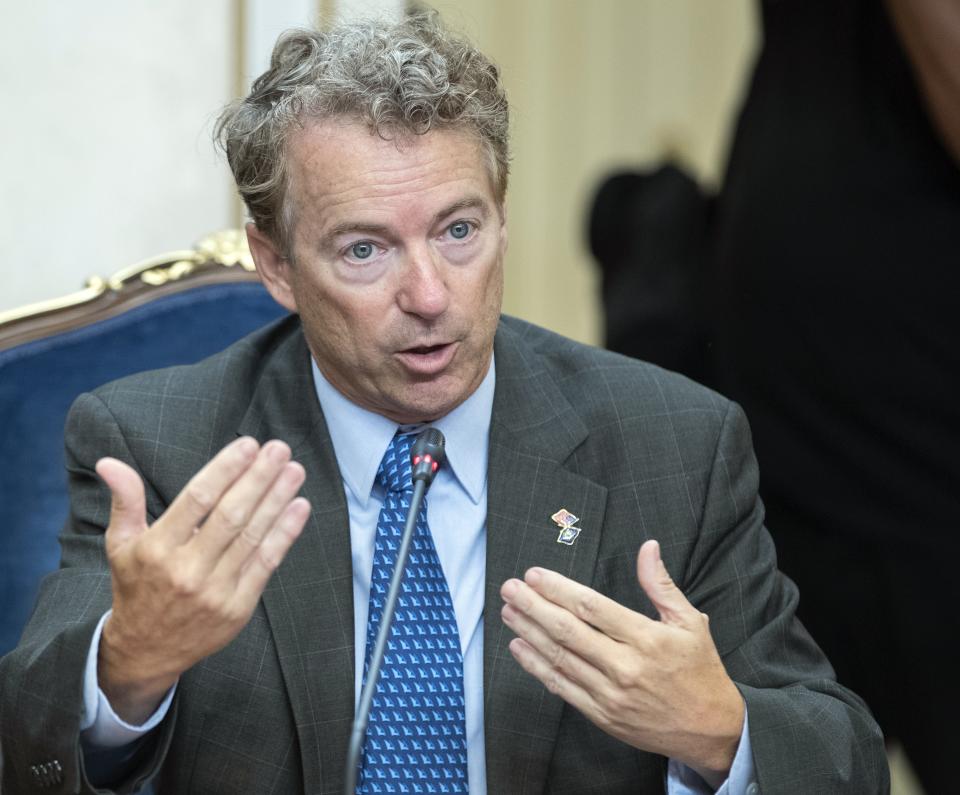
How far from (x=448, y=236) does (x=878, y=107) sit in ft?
3.72

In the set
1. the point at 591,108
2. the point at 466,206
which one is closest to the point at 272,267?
the point at 466,206

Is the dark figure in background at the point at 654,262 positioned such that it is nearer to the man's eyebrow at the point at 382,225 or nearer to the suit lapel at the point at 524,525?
the suit lapel at the point at 524,525

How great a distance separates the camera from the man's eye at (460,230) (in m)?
2.08

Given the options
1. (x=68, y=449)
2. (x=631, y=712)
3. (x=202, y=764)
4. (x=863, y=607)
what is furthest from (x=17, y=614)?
(x=863, y=607)

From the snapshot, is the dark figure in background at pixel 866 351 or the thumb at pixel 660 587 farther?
the dark figure in background at pixel 866 351

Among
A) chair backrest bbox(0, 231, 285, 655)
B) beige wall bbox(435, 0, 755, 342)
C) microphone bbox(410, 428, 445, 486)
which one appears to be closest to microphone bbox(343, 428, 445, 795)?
microphone bbox(410, 428, 445, 486)

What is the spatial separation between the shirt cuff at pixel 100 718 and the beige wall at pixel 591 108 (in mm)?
3190

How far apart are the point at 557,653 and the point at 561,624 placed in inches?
1.8

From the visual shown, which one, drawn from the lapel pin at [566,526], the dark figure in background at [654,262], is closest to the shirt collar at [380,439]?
the lapel pin at [566,526]

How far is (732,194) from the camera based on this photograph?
3.05 meters

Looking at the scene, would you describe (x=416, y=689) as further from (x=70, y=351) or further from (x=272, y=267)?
(x=70, y=351)

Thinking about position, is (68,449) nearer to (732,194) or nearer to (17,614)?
(17,614)

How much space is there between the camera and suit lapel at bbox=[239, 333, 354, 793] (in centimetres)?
200

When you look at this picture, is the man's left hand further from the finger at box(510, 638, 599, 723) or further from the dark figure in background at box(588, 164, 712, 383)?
the dark figure in background at box(588, 164, 712, 383)
